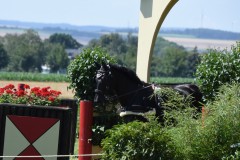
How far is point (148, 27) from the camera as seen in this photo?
15.7 metres

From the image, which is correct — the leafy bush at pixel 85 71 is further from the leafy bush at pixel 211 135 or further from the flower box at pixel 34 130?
the leafy bush at pixel 211 135

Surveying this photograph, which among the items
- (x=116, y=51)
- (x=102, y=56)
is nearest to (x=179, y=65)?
(x=116, y=51)

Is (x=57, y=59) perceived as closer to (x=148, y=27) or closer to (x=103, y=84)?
(x=148, y=27)

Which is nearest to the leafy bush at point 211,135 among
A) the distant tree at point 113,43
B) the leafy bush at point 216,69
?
the leafy bush at point 216,69

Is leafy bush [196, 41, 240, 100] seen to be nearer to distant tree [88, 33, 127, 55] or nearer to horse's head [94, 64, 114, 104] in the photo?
horse's head [94, 64, 114, 104]

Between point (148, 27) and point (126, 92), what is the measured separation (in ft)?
13.1

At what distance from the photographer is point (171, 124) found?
8883 millimetres

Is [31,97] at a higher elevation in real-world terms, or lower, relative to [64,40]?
higher

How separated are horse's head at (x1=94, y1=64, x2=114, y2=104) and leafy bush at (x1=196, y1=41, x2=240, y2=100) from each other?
1498 mm

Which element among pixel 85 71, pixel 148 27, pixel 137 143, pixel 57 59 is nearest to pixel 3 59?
pixel 57 59

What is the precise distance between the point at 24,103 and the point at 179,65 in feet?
310

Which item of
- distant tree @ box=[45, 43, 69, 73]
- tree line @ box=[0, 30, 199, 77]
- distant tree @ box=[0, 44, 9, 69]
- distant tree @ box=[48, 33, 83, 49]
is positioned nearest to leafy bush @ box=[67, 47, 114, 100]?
tree line @ box=[0, 30, 199, 77]

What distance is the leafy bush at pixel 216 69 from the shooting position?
38.8 ft

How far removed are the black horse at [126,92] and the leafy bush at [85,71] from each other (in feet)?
4.98
